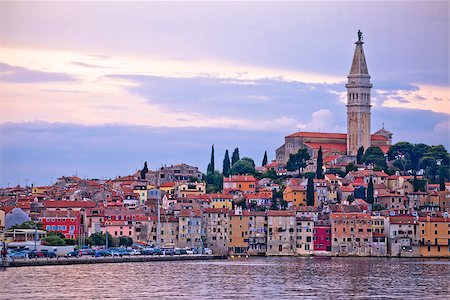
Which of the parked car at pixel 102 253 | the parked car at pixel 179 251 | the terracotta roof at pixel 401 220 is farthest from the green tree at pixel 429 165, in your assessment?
the parked car at pixel 102 253

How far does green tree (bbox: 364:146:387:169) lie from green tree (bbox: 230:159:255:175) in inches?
362

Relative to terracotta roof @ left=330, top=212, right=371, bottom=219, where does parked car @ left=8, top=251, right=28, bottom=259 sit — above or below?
below

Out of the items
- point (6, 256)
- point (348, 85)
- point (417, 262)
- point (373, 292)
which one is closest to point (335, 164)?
point (348, 85)

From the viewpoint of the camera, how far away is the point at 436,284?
56969mm

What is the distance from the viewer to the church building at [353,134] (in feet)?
370

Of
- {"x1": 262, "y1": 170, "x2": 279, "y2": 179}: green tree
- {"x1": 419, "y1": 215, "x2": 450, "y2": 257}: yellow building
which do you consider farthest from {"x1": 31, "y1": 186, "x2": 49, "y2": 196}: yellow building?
{"x1": 419, "y1": 215, "x2": 450, "y2": 257}: yellow building

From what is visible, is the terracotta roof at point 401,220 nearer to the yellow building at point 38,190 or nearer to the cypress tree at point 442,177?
the cypress tree at point 442,177

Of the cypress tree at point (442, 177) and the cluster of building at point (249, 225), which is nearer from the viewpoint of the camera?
the cluster of building at point (249, 225)

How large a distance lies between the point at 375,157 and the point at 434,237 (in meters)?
24.9

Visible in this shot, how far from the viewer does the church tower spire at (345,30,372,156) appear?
113000mm

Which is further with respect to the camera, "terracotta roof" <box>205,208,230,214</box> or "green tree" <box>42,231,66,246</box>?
"terracotta roof" <box>205,208,230,214</box>

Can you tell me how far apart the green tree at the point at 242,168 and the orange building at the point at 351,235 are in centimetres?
2421

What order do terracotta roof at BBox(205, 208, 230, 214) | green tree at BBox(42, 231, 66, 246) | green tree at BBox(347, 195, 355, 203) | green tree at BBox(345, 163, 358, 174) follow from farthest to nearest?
green tree at BBox(345, 163, 358, 174)
green tree at BBox(347, 195, 355, 203)
terracotta roof at BBox(205, 208, 230, 214)
green tree at BBox(42, 231, 66, 246)

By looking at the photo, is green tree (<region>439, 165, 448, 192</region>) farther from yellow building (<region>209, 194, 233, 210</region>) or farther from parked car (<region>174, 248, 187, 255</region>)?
parked car (<region>174, 248, 187, 255</region>)
